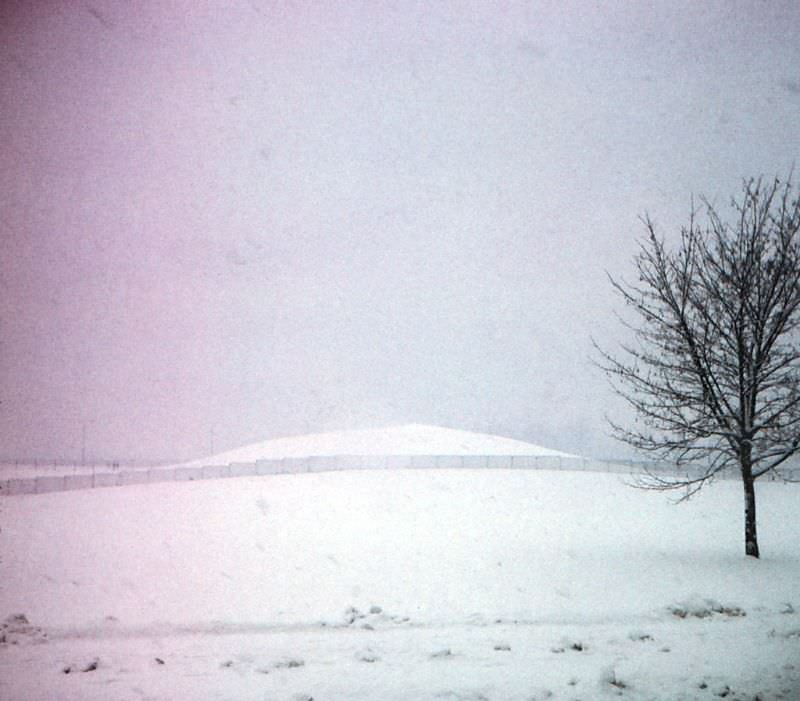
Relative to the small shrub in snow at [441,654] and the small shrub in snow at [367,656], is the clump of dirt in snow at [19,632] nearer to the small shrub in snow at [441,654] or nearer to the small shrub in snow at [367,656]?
the small shrub in snow at [367,656]

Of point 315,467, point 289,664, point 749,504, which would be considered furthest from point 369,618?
point 315,467

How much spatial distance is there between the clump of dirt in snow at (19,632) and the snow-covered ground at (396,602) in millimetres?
45

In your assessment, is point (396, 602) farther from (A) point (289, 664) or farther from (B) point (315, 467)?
(B) point (315, 467)

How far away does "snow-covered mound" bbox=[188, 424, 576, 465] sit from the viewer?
53.4 m

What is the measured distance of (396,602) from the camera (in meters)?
13.4

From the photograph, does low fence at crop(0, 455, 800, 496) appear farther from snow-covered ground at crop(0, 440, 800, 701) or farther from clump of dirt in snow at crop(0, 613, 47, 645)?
clump of dirt in snow at crop(0, 613, 47, 645)

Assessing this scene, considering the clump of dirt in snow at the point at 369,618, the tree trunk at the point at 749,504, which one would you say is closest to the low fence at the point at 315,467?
the tree trunk at the point at 749,504

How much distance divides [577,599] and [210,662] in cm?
722

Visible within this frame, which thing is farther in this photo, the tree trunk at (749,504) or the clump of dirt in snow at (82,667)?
the tree trunk at (749,504)

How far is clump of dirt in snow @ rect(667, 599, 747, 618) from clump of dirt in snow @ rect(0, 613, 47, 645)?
9695 mm

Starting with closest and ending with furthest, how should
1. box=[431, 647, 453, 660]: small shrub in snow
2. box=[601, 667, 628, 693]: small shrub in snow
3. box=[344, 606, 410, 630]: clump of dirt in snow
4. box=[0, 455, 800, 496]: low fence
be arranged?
box=[601, 667, 628, 693]: small shrub in snow, box=[431, 647, 453, 660]: small shrub in snow, box=[344, 606, 410, 630]: clump of dirt in snow, box=[0, 455, 800, 496]: low fence

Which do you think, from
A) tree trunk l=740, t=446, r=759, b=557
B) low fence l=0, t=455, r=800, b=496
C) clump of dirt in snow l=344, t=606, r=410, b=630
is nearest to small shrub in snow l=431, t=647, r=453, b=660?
clump of dirt in snow l=344, t=606, r=410, b=630

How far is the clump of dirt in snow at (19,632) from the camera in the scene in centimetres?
1030

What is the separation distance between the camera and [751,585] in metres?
14.2
